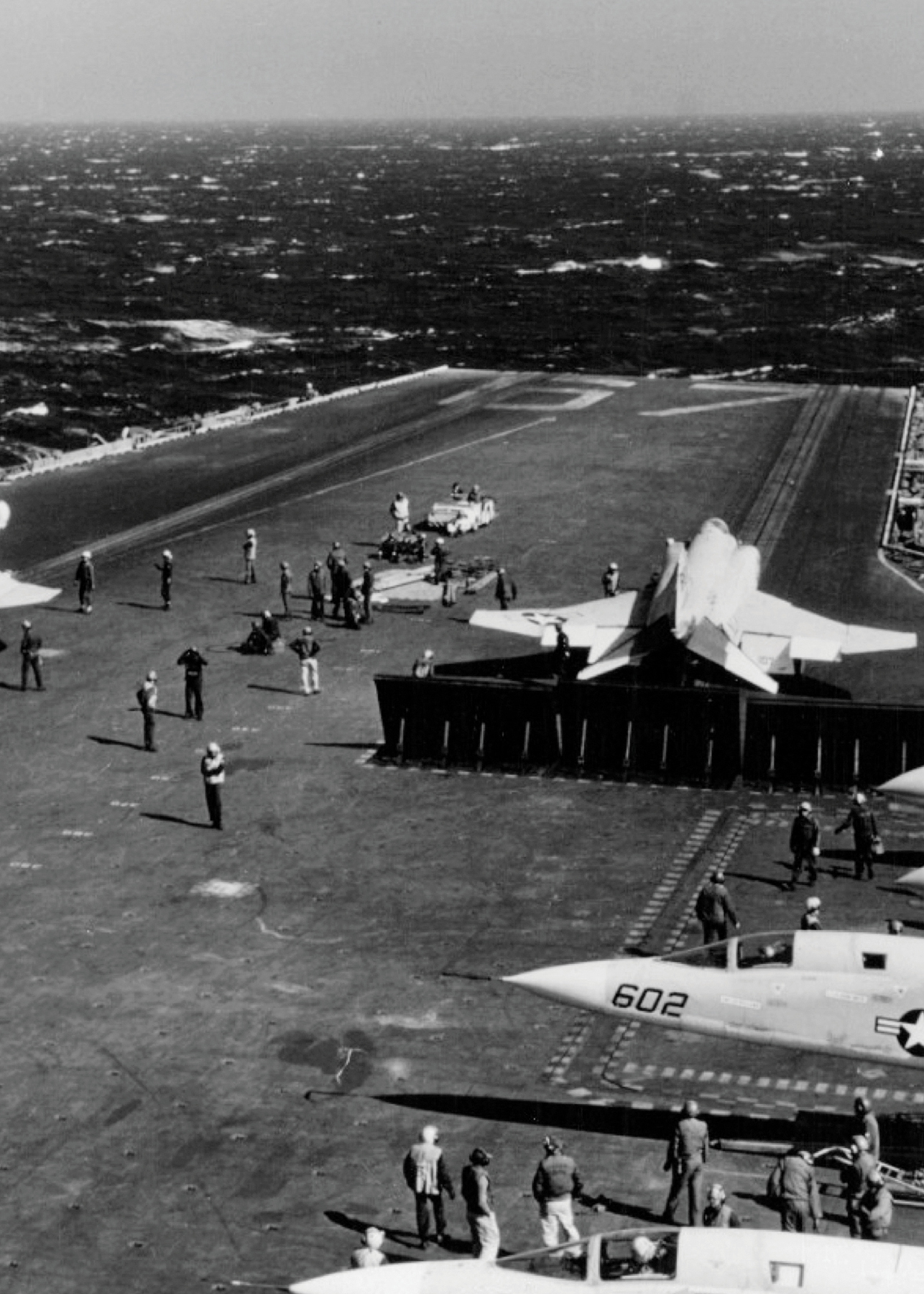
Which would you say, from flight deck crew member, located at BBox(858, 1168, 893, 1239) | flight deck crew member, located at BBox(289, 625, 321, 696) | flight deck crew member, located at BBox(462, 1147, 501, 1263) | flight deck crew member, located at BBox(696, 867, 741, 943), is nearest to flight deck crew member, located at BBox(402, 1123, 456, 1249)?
flight deck crew member, located at BBox(462, 1147, 501, 1263)

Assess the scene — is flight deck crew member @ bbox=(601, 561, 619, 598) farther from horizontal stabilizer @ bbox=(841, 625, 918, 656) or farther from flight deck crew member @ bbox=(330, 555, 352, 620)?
horizontal stabilizer @ bbox=(841, 625, 918, 656)

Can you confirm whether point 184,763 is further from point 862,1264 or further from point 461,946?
point 862,1264

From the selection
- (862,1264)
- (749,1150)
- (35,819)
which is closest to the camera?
(862,1264)

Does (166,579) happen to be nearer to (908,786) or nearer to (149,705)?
(149,705)

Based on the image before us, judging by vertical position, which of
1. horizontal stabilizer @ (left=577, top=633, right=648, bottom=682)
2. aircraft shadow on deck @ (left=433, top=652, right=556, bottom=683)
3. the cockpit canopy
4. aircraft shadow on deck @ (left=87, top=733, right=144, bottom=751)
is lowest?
aircraft shadow on deck @ (left=87, top=733, right=144, bottom=751)

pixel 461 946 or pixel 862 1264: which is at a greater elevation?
pixel 862 1264

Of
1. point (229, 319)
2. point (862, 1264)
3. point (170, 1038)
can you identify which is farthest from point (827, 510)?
point (229, 319)

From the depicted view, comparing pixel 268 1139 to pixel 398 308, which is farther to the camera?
pixel 398 308
